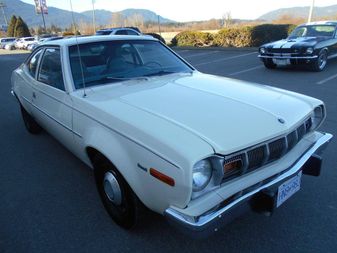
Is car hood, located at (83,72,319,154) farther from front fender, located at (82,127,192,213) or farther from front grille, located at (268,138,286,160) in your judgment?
front fender, located at (82,127,192,213)

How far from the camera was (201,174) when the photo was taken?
198 cm

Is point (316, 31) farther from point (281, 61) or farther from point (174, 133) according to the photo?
point (174, 133)

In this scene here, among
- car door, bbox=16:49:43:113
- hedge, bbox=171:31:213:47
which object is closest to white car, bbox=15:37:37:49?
hedge, bbox=171:31:213:47

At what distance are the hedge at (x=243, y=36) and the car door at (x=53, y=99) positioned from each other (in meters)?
16.0

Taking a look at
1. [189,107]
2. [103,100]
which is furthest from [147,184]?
[103,100]

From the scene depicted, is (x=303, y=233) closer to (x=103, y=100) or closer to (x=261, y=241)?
(x=261, y=241)

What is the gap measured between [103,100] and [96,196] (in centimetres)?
110

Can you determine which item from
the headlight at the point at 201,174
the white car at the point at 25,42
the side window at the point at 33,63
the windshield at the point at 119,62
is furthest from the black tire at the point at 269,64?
the white car at the point at 25,42

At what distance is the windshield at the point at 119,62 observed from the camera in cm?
317

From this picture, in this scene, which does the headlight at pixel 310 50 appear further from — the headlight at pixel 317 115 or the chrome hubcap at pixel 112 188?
the chrome hubcap at pixel 112 188

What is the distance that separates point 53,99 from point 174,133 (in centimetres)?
186

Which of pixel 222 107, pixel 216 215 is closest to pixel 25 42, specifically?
pixel 222 107

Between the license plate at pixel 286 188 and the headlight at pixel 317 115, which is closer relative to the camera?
the license plate at pixel 286 188

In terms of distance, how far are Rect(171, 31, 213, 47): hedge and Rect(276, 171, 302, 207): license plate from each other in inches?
760
